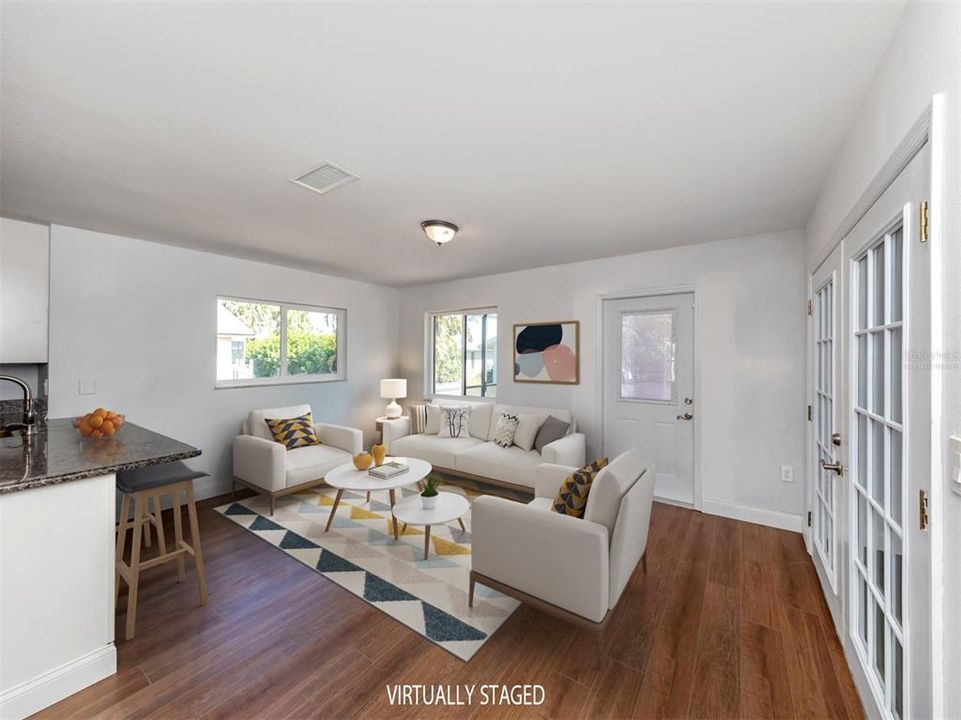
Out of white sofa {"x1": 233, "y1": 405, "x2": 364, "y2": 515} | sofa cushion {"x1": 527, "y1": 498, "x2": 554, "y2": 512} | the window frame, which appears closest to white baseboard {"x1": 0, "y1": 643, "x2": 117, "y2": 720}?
white sofa {"x1": 233, "y1": 405, "x2": 364, "y2": 515}

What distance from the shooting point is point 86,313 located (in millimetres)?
3271

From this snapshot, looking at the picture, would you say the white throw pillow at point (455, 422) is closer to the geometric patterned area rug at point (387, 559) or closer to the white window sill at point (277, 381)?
the geometric patterned area rug at point (387, 559)

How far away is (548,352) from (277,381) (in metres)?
3.05

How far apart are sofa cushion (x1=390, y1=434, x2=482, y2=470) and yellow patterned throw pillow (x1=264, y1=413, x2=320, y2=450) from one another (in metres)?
0.92

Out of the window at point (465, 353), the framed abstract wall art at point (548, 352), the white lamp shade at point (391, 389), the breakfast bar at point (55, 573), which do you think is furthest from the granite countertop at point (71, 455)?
the window at point (465, 353)

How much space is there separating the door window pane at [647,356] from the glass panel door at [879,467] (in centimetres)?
206

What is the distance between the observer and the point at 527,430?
4.14m

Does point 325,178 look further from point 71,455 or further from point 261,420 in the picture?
point 261,420

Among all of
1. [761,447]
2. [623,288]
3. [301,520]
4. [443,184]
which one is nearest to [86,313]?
[301,520]

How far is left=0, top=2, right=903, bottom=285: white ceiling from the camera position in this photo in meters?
1.24

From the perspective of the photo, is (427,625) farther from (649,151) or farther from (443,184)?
(649,151)

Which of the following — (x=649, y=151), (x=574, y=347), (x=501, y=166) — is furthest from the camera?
(x=574, y=347)

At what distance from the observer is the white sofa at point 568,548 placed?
182 centimetres

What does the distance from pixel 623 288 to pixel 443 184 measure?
237 centimetres
